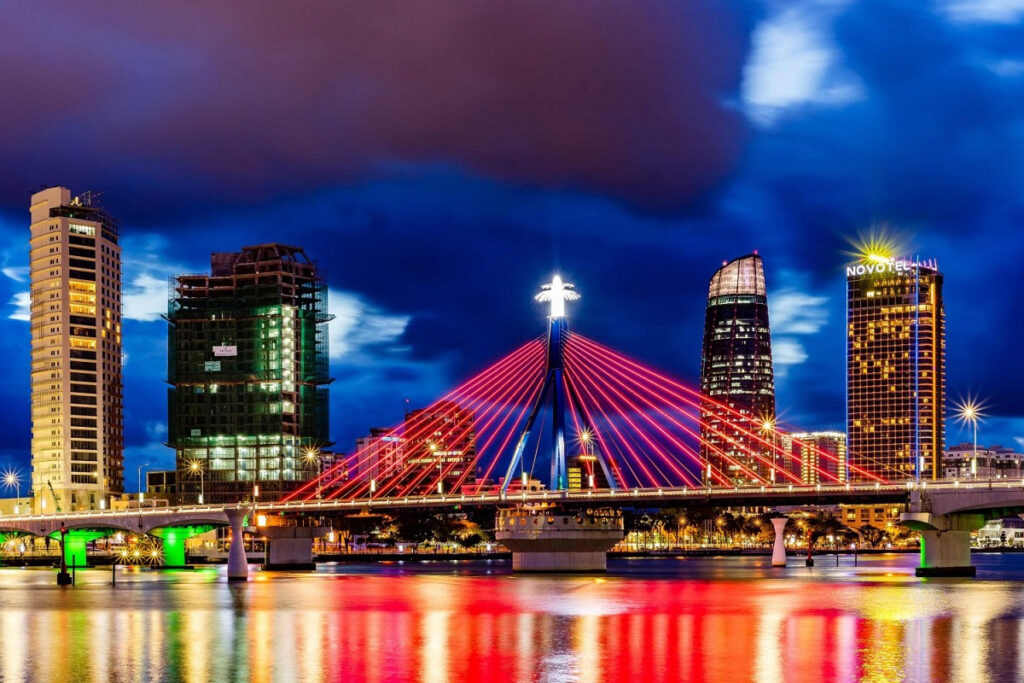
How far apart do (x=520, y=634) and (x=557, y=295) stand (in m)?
74.7

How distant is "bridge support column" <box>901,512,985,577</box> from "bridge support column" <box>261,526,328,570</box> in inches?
2324

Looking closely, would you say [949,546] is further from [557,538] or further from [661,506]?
[557,538]

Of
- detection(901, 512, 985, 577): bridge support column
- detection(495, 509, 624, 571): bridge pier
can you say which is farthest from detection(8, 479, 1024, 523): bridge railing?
detection(901, 512, 985, 577): bridge support column

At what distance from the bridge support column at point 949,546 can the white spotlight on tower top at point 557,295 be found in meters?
34.9

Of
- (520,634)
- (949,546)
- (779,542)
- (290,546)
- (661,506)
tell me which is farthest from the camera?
(779,542)

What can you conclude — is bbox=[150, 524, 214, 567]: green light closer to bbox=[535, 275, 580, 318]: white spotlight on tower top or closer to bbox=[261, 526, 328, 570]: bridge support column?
bbox=[261, 526, 328, 570]: bridge support column

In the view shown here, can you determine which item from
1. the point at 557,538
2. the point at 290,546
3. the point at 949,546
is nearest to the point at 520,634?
the point at 949,546

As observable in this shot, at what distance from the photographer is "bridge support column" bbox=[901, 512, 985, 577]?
110 metres

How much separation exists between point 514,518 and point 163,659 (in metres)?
80.7

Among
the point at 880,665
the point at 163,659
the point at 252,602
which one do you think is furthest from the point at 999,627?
the point at 252,602

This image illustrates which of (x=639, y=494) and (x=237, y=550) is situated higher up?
(x=639, y=494)

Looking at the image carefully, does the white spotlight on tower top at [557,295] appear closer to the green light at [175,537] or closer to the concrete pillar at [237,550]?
the concrete pillar at [237,550]

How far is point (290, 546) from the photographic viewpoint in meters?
143

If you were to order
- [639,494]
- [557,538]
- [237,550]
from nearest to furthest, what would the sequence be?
1. [639,494]
2. [237,550]
3. [557,538]
